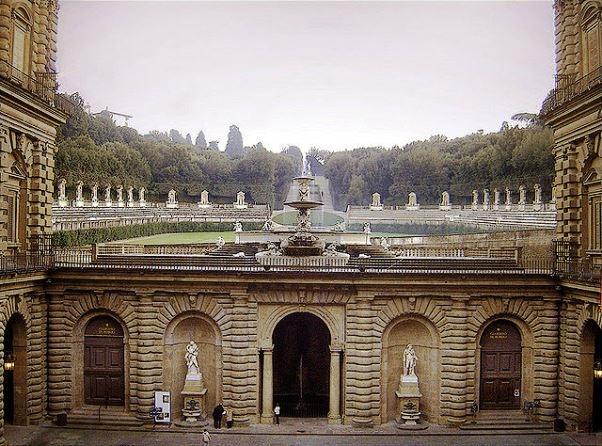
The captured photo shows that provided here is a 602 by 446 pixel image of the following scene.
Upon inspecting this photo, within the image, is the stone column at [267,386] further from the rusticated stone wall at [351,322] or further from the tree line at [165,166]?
the tree line at [165,166]

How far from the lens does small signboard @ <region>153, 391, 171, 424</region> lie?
21.0m

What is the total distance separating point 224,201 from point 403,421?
220 ft

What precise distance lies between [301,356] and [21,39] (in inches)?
664

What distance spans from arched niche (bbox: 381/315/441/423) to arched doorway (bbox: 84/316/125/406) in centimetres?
997

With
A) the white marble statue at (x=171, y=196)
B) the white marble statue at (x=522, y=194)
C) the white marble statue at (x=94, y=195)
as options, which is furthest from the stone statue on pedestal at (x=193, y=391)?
the white marble statue at (x=171, y=196)

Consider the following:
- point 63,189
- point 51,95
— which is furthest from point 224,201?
point 51,95

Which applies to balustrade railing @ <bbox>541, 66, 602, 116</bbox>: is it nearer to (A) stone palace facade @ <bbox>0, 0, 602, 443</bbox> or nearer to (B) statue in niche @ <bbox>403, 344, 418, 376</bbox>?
(A) stone palace facade @ <bbox>0, 0, 602, 443</bbox>

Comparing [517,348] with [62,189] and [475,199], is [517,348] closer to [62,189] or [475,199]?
[62,189]

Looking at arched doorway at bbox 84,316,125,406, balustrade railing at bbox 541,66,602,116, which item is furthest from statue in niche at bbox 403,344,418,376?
arched doorway at bbox 84,316,125,406

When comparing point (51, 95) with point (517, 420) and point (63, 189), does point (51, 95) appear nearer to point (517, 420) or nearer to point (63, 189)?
point (517, 420)

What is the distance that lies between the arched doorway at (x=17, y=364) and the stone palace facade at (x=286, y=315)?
0.05m

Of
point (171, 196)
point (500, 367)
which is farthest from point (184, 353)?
point (171, 196)

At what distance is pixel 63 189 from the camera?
51.3 m

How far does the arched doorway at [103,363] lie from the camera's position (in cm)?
2209
